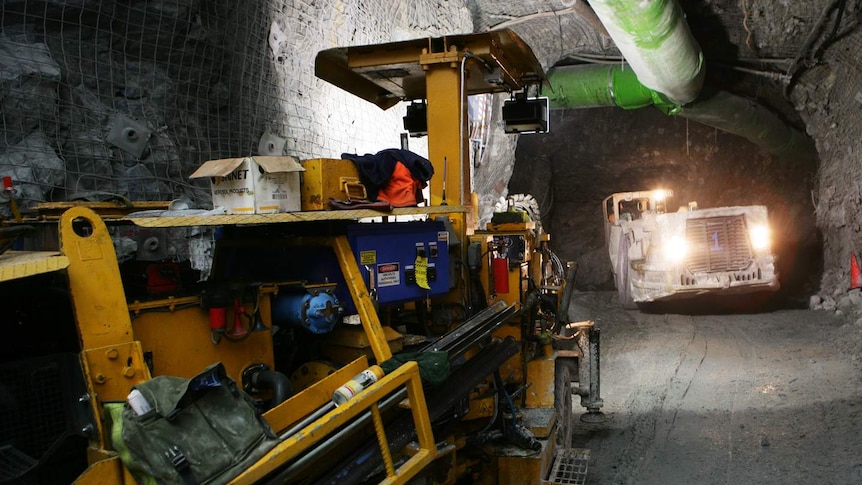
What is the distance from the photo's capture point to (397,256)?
12.2 feet

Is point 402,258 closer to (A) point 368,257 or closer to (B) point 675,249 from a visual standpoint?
(A) point 368,257

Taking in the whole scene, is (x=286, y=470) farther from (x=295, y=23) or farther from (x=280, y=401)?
(x=295, y=23)

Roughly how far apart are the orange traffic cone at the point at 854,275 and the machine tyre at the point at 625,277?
3.60m

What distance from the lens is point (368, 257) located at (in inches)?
137

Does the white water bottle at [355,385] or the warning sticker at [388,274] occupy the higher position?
the warning sticker at [388,274]

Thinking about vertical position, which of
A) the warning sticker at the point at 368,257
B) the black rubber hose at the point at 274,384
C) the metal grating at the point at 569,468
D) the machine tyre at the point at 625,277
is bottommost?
the metal grating at the point at 569,468

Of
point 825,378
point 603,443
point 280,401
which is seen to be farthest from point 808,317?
point 280,401

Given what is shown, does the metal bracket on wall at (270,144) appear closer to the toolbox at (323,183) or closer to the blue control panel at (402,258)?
the blue control panel at (402,258)

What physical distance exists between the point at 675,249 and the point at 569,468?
7239 millimetres

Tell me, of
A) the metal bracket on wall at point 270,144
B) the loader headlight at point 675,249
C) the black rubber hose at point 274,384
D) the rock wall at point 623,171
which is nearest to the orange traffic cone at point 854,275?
the loader headlight at point 675,249

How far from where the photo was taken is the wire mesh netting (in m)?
4.05

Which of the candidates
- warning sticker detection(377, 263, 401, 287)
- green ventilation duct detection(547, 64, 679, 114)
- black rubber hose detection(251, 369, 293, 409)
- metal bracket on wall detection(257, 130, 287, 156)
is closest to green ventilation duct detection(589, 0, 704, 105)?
green ventilation duct detection(547, 64, 679, 114)

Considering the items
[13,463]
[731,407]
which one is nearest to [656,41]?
[731,407]

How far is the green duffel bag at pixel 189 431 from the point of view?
1977 mm
